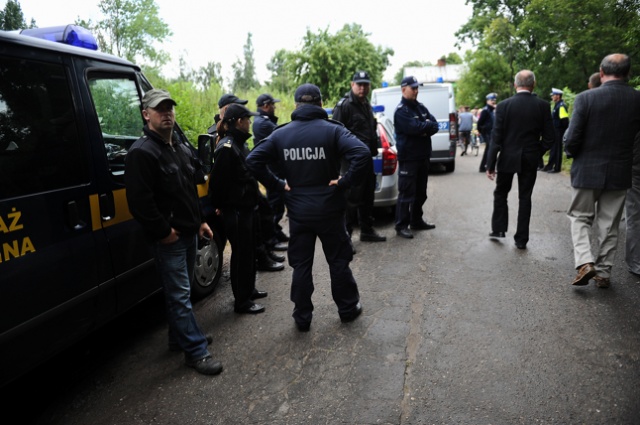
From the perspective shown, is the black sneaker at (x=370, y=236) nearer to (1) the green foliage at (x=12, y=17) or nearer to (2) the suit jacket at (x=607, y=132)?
(2) the suit jacket at (x=607, y=132)

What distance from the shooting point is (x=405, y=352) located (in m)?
3.37

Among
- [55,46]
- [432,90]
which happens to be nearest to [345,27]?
[432,90]

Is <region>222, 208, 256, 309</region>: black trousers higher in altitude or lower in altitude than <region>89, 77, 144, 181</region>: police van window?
lower

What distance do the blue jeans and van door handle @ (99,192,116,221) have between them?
0.36 metres

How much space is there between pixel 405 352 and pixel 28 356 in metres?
2.30

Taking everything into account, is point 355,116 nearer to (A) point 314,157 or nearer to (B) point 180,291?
(A) point 314,157

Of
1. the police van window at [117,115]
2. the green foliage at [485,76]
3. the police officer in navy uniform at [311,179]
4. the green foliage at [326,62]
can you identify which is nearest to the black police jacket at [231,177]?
the police officer in navy uniform at [311,179]

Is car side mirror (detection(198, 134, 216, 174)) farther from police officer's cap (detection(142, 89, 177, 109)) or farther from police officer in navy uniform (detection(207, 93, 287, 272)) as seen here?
police officer's cap (detection(142, 89, 177, 109))

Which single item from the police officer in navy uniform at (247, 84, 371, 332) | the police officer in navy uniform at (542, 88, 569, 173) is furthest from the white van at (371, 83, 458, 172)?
the police officer in navy uniform at (247, 84, 371, 332)

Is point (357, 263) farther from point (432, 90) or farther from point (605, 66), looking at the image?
point (432, 90)

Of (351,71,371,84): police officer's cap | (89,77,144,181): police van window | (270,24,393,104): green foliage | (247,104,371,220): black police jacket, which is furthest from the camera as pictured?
(270,24,393,104): green foliage

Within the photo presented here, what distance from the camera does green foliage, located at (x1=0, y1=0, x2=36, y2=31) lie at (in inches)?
117

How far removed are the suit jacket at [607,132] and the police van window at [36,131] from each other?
4.12 m

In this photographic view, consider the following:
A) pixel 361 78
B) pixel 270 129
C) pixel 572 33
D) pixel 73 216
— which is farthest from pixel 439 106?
pixel 73 216
